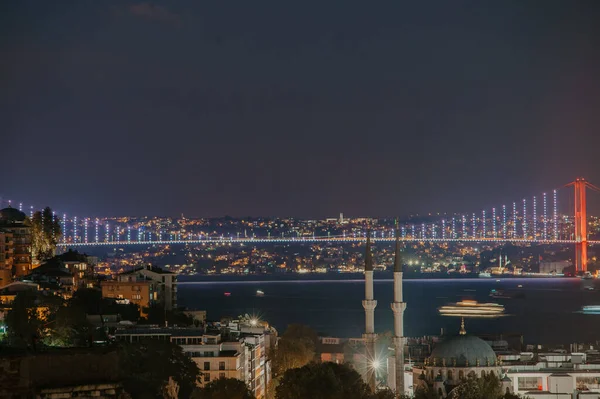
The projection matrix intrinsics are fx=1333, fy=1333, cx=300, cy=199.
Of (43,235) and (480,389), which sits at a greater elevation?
(43,235)

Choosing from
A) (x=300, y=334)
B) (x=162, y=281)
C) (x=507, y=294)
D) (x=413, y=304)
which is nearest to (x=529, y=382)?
(x=300, y=334)

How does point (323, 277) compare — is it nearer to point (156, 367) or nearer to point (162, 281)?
point (162, 281)

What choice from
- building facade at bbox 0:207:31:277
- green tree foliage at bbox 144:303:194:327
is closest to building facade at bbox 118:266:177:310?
green tree foliage at bbox 144:303:194:327

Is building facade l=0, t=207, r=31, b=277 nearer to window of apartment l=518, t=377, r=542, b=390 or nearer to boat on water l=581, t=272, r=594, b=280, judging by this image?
window of apartment l=518, t=377, r=542, b=390

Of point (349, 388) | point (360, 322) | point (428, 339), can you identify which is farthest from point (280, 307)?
point (349, 388)

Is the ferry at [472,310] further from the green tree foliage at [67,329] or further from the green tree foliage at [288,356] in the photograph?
the green tree foliage at [67,329]

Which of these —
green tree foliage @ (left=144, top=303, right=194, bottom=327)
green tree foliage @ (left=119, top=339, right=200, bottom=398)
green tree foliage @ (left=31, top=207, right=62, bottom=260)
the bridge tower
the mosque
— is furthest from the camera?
the bridge tower
